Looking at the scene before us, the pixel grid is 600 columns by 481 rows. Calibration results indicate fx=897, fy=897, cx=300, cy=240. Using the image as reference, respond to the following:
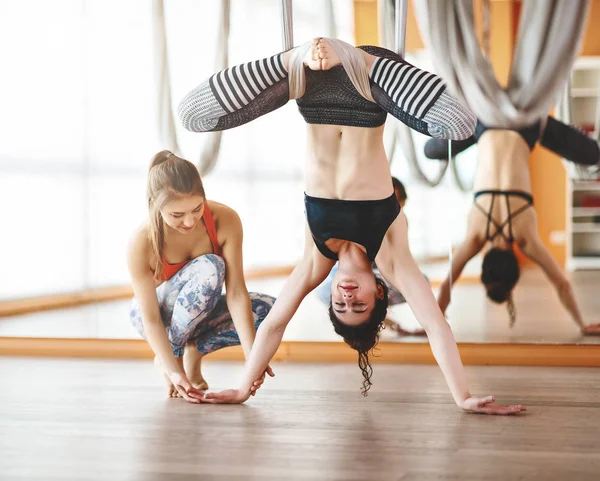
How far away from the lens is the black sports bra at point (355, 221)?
287cm

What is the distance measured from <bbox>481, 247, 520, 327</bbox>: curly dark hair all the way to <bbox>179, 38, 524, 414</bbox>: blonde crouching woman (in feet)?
2.97

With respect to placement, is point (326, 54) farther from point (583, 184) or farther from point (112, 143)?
point (112, 143)

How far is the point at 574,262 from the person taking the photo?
11.8ft

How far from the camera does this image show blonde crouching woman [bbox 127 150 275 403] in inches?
122

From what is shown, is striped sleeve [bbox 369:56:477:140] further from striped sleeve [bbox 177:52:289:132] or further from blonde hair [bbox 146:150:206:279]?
blonde hair [bbox 146:150:206:279]

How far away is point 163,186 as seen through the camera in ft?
10.2

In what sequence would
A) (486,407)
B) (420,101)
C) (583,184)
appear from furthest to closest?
1. (583,184)
2. (486,407)
3. (420,101)

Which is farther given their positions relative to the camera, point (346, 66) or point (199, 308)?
point (199, 308)

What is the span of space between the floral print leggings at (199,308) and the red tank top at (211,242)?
0.06 ft

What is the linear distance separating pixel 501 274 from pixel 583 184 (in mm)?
492

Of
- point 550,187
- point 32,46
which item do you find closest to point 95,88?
point 32,46

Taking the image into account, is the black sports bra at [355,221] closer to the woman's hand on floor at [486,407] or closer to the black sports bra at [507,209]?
the woman's hand on floor at [486,407]

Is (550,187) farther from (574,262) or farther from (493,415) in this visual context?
(493,415)

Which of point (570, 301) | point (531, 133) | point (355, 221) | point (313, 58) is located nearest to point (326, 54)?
point (313, 58)
